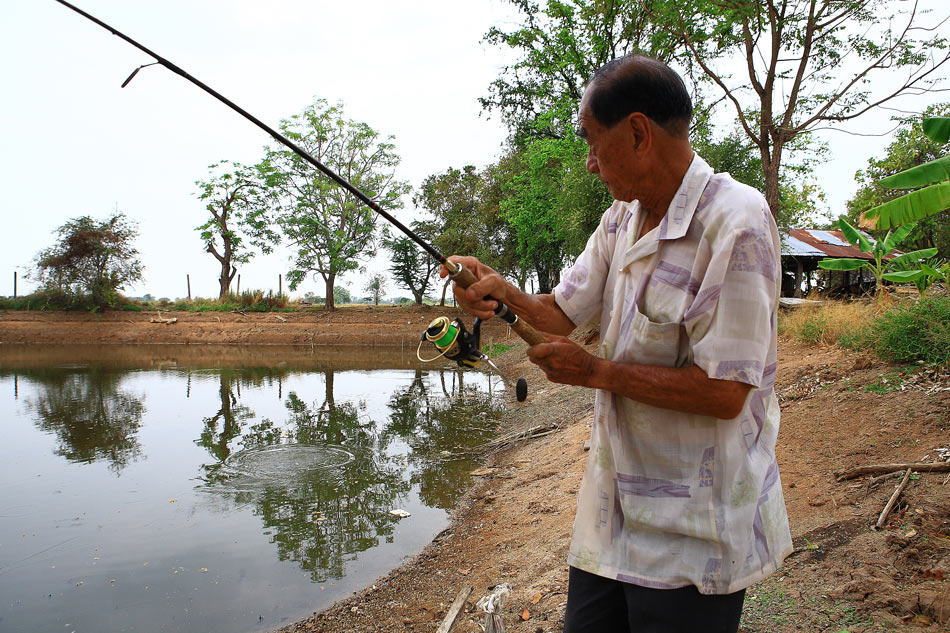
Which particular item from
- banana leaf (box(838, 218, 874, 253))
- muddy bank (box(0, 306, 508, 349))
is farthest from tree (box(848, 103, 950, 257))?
muddy bank (box(0, 306, 508, 349))

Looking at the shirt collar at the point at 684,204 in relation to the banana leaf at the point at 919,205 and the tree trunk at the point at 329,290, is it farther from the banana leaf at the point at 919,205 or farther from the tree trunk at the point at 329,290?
the tree trunk at the point at 329,290

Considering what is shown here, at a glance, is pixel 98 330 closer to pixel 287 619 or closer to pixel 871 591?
pixel 287 619

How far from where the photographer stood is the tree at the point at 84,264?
3089 cm

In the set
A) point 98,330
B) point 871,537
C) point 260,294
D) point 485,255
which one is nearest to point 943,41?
point 871,537

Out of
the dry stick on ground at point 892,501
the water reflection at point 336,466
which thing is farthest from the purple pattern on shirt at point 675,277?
the water reflection at point 336,466

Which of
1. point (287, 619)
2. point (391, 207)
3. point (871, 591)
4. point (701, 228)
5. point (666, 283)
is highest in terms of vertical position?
point (391, 207)

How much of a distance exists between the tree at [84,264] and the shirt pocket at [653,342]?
116 feet

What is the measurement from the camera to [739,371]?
1.35 metres

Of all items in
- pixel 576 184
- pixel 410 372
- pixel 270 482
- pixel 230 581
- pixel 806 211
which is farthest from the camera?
pixel 806 211

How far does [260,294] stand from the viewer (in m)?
33.4

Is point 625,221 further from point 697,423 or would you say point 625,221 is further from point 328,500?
point 328,500

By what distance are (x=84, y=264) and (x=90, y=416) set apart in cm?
2338

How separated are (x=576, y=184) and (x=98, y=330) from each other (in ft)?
85.1

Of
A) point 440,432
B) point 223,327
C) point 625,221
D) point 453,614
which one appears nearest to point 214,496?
point 440,432
